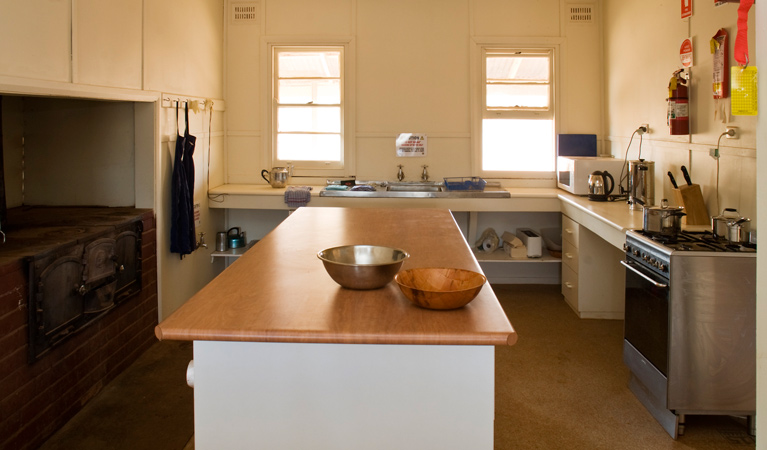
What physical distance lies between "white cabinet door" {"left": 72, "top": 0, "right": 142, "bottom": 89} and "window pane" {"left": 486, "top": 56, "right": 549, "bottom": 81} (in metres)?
3.10

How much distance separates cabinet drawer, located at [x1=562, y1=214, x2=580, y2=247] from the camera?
518 centimetres

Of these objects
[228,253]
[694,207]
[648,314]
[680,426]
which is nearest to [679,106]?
[694,207]

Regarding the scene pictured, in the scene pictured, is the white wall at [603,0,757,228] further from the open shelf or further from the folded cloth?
the folded cloth

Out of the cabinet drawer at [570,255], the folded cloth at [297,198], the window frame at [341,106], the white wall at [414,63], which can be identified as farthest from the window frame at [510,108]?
the folded cloth at [297,198]

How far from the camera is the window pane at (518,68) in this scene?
6.11m

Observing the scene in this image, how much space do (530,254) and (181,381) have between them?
3.09 metres

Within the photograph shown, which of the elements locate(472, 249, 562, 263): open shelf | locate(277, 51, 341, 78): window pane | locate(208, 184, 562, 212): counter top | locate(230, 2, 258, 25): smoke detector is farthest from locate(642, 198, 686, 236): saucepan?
locate(230, 2, 258, 25): smoke detector

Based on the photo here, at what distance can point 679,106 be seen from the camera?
4.17 meters

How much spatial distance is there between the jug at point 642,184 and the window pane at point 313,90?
2.74 meters

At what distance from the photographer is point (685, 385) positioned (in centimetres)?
308

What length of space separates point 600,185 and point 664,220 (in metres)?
1.64

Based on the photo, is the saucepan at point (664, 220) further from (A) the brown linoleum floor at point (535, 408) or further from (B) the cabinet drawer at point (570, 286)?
(B) the cabinet drawer at point (570, 286)

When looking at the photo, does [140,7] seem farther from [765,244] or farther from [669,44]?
[765,244]

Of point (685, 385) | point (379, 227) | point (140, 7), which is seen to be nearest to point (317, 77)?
point (140, 7)
